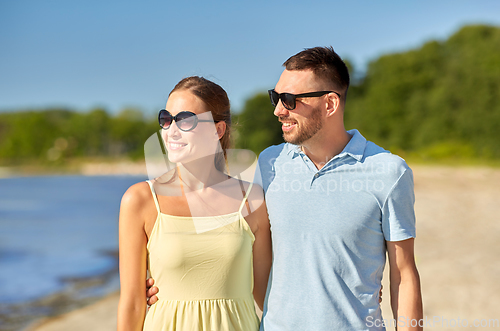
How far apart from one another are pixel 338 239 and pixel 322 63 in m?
0.95

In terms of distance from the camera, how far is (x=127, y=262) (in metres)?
2.03

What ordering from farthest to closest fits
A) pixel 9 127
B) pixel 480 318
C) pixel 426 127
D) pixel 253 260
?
1. pixel 9 127
2. pixel 426 127
3. pixel 480 318
4. pixel 253 260

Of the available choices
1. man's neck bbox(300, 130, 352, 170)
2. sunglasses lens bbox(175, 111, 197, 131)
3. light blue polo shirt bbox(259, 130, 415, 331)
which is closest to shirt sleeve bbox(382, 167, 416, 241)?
light blue polo shirt bbox(259, 130, 415, 331)

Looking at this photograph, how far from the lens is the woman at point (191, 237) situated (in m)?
2.03

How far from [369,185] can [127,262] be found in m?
1.23

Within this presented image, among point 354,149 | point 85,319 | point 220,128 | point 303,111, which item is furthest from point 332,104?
point 85,319

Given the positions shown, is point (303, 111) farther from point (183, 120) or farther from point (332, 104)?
point (183, 120)

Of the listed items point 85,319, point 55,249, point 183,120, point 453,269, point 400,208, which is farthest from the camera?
point 55,249

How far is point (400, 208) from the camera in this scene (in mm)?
2021

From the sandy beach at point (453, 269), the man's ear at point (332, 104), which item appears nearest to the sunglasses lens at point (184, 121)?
the man's ear at point (332, 104)

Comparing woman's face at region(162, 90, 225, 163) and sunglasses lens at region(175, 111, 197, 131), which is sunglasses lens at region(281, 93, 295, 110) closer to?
woman's face at region(162, 90, 225, 163)

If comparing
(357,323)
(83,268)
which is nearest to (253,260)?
(357,323)

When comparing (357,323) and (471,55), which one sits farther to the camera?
(471,55)

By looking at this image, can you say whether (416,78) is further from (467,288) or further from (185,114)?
(185,114)
